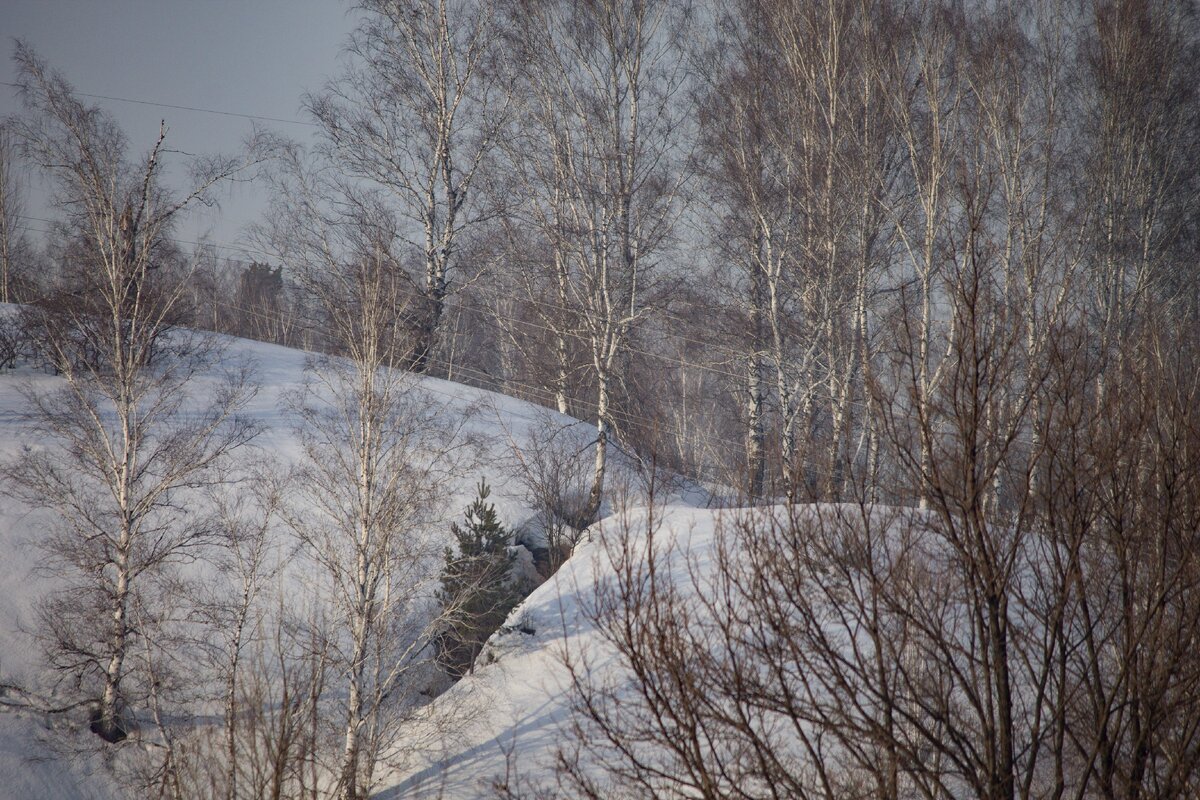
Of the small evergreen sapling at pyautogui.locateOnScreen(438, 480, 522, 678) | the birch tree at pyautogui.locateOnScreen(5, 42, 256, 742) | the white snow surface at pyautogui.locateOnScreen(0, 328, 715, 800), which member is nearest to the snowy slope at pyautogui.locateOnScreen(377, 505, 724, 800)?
the white snow surface at pyautogui.locateOnScreen(0, 328, 715, 800)

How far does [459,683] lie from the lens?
9.61m

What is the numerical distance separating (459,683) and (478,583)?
131cm

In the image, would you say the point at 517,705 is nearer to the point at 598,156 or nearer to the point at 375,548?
the point at 375,548

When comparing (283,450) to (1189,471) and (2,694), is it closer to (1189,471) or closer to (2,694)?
(2,694)

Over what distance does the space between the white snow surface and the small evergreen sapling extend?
1.74 ft

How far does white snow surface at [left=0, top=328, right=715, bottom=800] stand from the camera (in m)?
8.02

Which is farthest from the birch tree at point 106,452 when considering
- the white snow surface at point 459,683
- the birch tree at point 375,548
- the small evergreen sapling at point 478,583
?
the small evergreen sapling at point 478,583

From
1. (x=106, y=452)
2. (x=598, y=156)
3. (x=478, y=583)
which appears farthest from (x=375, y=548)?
(x=598, y=156)

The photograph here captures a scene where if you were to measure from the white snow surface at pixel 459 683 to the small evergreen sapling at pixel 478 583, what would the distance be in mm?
531

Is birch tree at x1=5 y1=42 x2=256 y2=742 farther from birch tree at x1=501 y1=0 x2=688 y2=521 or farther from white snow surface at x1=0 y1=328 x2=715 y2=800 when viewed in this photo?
birch tree at x1=501 y1=0 x2=688 y2=521

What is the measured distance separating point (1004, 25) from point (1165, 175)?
5.33 meters

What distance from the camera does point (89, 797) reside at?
8031 millimetres

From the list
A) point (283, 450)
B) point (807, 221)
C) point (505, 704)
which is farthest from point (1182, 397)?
point (283, 450)

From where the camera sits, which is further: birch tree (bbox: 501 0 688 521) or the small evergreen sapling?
birch tree (bbox: 501 0 688 521)
